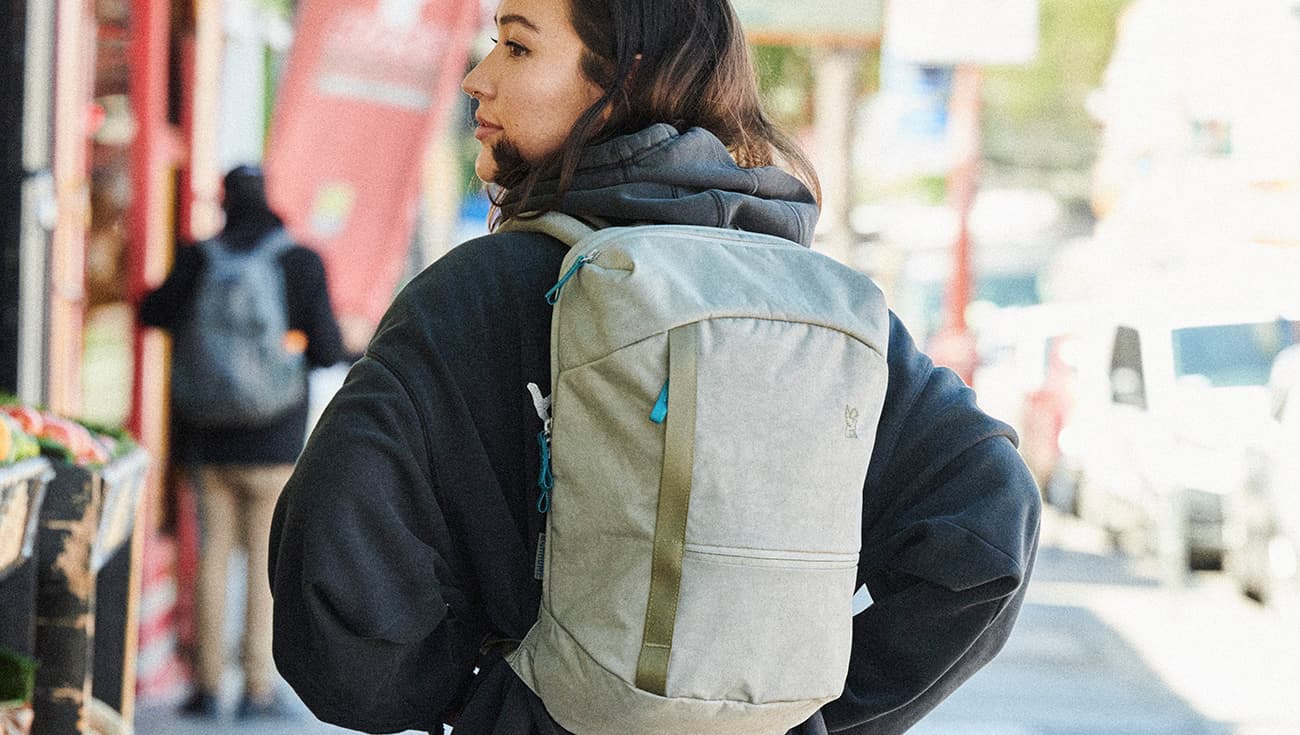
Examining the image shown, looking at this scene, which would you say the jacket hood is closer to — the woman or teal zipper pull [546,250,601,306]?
the woman

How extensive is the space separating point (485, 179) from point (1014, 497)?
740 millimetres

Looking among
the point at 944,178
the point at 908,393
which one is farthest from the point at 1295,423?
the point at 944,178

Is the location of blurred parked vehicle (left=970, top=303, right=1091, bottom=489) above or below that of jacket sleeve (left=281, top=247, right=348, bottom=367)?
below

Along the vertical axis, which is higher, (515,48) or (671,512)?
(515,48)

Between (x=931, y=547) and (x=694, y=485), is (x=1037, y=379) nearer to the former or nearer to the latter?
(x=931, y=547)

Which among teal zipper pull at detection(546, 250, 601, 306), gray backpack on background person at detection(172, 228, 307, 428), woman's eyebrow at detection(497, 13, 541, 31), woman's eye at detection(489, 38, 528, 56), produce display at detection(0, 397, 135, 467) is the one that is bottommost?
gray backpack on background person at detection(172, 228, 307, 428)

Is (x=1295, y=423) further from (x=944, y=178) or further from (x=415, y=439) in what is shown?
(x=944, y=178)

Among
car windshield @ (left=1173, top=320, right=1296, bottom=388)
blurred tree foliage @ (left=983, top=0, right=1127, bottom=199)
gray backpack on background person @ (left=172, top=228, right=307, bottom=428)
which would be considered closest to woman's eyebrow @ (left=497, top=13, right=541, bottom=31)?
gray backpack on background person @ (left=172, top=228, right=307, bottom=428)

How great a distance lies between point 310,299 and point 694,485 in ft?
13.3

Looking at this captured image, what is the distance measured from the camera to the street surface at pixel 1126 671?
20.0 feet

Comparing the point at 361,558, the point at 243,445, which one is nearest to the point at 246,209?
the point at 243,445

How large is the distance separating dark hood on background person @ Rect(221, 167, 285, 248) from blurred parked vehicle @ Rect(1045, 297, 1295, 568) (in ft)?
19.0

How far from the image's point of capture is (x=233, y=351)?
5.25 metres

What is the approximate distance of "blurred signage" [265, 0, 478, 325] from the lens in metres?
6.99
